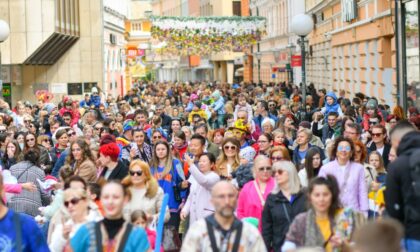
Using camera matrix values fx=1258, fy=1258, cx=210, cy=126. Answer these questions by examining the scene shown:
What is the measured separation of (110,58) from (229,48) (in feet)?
19.2

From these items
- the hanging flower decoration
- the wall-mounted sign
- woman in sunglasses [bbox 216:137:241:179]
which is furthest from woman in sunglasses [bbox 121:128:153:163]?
the hanging flower decoration

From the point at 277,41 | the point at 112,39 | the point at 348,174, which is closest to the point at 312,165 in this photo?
the point at 348,174

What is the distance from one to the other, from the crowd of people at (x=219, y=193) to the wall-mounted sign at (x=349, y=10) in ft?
46.3

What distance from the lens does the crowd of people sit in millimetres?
8852

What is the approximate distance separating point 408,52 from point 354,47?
17.6 metres

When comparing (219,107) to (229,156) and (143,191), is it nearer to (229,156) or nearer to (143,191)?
(229,156)

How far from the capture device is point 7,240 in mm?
9094

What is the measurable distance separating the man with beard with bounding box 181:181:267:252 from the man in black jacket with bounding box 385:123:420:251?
1204mm

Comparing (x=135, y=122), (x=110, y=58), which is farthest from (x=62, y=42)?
(x=135, y=122)

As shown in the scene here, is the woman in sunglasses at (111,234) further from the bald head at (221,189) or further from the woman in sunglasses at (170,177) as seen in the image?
the woman in sunglasses at (170,177)

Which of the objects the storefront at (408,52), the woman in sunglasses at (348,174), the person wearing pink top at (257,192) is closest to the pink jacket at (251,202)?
the person wearing pink top at (257,192)

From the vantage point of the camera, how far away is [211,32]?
57.0 m

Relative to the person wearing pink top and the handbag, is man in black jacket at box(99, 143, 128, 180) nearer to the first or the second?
the handbag

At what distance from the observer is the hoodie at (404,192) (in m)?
9.31
